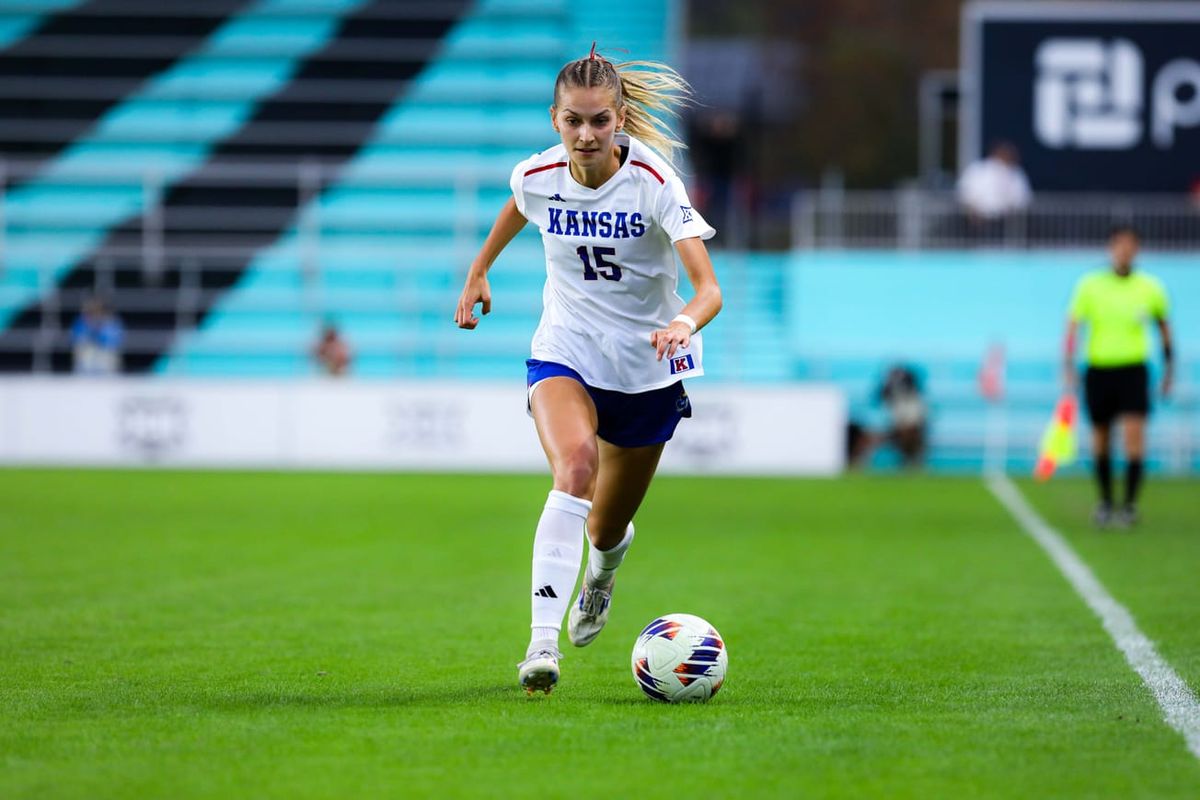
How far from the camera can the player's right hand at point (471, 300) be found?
6.90 m

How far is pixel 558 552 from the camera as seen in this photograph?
248 inches

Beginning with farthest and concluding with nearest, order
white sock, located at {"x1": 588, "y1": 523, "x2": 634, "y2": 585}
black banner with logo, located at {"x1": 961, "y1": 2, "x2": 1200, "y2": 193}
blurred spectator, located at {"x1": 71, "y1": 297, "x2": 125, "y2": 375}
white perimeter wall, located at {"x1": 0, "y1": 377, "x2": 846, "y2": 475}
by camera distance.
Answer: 1. black banner with logo, located at {"x1": 961, "y1": 2, "x2": 1200, "y2": 193}
2. blurred spectator, located at {"x1": 71, "y1": 297, "x2": 125, "y2": 375}
3. white perimeter wall, located at {"x1": 0, "y1": 377, "x2": 846, "y2": 475}
4. white sock, located at {"x1": 588, "y1": 523, "x2": 634, "y2": 585}

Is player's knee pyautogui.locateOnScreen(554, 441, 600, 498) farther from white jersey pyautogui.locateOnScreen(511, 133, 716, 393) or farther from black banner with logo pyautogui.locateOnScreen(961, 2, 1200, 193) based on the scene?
black banner with logo pyautogui.locateOnScreen(961, 2, 1200, 193)

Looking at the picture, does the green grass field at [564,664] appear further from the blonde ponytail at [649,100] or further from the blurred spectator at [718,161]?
the blurred spectator at [718,161]

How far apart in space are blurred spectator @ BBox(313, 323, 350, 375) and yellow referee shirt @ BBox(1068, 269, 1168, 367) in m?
12.7

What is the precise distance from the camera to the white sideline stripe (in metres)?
5.83

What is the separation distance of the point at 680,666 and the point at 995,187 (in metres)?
20.5

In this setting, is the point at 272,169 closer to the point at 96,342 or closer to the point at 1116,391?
the point at 96,342

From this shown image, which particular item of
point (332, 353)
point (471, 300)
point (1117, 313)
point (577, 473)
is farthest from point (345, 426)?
point (577, 473)

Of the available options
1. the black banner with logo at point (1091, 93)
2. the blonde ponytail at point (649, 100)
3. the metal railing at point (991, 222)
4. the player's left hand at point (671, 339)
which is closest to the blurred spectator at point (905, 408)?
the metal railing at point (991, 222)

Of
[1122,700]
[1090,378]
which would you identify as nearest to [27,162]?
[1090,378]

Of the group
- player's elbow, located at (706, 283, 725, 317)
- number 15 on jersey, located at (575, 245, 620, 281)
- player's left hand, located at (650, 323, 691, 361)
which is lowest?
player's left hand, located at (650, 323, 691, 361)

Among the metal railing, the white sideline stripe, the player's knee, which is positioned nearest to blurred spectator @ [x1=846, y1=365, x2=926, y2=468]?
the metal railing

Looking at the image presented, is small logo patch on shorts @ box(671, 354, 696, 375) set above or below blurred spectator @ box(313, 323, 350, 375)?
above
